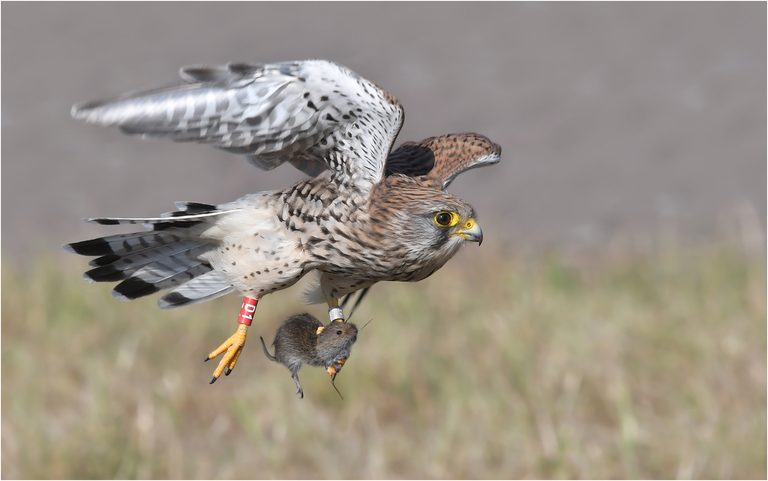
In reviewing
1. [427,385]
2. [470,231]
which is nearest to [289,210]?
[470,231]

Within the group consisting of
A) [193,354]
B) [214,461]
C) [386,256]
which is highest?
[386,256]

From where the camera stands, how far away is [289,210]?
15.5 feet

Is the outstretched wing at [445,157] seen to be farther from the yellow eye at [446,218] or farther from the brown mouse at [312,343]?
the brown mouse at [312,343]

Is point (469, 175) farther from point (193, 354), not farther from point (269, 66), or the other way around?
point (269, 66)

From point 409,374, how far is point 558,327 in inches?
51.1

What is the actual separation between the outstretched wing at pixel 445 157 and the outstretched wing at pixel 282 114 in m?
0.56

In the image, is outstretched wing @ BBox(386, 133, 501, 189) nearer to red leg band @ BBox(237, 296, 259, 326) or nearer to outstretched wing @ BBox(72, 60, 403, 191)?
outstretched wing @ BBox(72, 60, 403, 191)

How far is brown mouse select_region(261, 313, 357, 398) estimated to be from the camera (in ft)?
14.6

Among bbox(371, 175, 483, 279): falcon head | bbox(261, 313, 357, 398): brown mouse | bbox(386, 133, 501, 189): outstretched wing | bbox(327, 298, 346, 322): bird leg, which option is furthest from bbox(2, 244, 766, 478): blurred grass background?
bbox(371, 175, 483, 279): falcon head

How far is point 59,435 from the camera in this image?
9.52 metres

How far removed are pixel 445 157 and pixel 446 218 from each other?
73 centimetres

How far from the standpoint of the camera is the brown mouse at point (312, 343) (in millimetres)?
4441

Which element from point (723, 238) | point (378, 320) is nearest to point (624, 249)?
point (723, 238)

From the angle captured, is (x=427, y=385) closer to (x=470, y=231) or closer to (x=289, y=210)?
(x=289, y=210)
